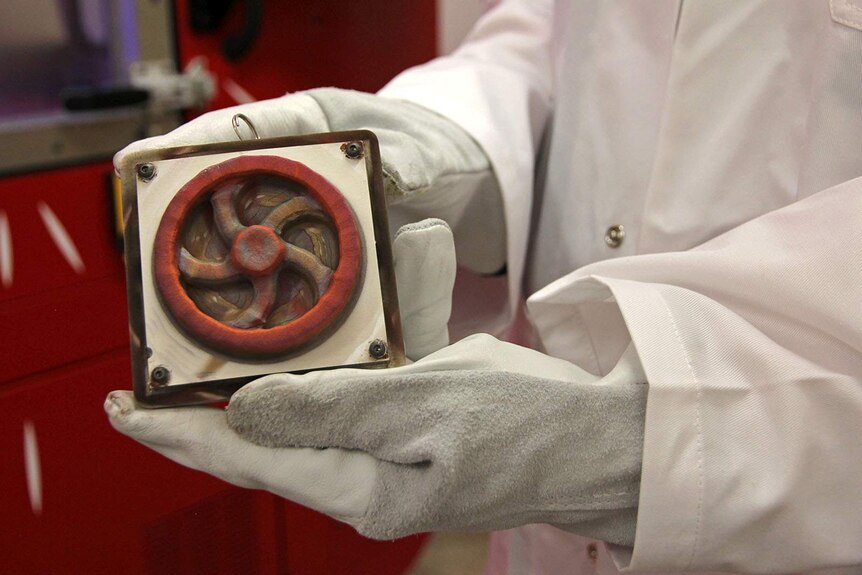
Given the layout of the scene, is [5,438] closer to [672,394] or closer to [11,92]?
[11,92]

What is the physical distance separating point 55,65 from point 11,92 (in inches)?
2.7

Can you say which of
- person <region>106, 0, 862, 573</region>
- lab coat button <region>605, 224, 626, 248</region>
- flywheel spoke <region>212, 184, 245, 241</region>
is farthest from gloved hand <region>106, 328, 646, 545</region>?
lab coat button <region>605, 224, 626, 248</region>

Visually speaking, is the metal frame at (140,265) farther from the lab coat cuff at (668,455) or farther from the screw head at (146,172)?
the lab coat cuff at (668,455)

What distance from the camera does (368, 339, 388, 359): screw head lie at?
1.66ft

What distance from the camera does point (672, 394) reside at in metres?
0.50

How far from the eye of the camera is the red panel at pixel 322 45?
3.40 feet

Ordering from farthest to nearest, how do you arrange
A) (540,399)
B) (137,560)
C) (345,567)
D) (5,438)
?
(345,567)
(5,438)
(137,560)
(540,399)

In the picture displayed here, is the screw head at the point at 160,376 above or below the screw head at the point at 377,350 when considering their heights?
below

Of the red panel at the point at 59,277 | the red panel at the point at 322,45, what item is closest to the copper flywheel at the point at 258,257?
the red panel at the point at 59,277

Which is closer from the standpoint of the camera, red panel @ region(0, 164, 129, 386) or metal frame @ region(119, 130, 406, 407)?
metal frame @ region(119, 130, 406, 407)

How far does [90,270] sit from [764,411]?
31.9 inches

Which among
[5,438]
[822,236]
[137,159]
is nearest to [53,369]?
[5,438]

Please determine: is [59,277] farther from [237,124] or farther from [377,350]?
[377,350]

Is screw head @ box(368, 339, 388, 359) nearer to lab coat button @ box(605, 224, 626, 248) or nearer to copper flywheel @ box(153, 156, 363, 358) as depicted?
copper flywheel @ box(153, 156, 363, 358)
